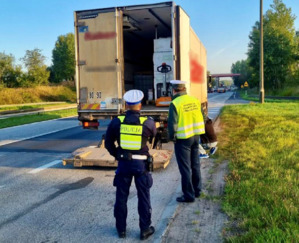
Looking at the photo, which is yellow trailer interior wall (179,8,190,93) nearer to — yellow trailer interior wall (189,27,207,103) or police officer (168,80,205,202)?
yellow trailer interior wall (189,27,207,103)

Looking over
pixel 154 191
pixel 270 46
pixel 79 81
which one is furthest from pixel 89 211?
pixel 270 46

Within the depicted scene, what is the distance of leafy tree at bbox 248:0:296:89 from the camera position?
44.3 metres

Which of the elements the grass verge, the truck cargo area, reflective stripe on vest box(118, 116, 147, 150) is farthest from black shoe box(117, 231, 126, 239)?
the grass verge

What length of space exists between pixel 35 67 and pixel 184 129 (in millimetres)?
45617

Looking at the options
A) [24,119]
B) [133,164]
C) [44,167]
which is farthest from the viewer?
[24,119]

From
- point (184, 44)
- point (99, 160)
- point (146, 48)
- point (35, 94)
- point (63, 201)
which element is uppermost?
point (146, 48)

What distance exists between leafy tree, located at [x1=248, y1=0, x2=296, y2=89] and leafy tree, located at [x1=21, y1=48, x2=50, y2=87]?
107 ft

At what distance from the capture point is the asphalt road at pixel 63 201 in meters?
3.85

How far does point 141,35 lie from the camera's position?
10609mm

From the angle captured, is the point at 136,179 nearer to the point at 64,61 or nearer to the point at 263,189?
the point at 263,189

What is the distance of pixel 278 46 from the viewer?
44.0 metres

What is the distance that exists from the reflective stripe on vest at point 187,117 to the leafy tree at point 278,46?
43831mm

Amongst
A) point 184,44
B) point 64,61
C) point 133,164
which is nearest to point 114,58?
point 184,44

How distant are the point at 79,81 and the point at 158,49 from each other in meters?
2.41
